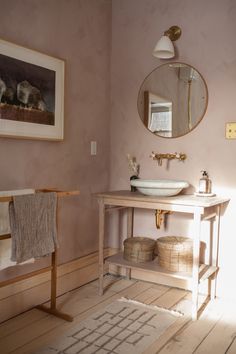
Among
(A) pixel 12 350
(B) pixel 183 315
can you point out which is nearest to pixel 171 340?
(B) pixel 183 315

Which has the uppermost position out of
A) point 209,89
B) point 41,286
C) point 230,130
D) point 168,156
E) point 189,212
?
point 209,89

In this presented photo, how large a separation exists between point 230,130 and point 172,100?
501mm

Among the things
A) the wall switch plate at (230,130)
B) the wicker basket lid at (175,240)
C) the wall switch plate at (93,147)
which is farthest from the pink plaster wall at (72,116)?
the wall switch plate at (230,130)

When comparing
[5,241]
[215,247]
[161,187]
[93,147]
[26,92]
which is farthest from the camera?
[93,147]

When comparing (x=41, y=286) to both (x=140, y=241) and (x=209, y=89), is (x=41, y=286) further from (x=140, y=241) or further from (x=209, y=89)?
(x=209, y=89)

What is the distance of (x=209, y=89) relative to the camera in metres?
2.54

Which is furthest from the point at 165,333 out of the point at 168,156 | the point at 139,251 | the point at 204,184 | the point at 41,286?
the point at 168,156

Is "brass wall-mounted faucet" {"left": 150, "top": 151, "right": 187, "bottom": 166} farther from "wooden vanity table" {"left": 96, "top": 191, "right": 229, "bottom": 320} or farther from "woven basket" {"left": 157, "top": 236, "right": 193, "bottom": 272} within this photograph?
"woven basket" {"left": 157, "top": 236, "right": 193, "bottom": 272}

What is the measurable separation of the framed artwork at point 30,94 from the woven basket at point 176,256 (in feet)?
3.48

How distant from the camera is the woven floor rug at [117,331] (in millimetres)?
1833

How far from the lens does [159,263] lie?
2.46 m

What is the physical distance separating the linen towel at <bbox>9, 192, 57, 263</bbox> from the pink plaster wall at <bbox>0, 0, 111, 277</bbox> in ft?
0.94

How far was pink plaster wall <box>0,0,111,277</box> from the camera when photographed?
7.09 ft

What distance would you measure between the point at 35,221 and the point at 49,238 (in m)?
0.16
